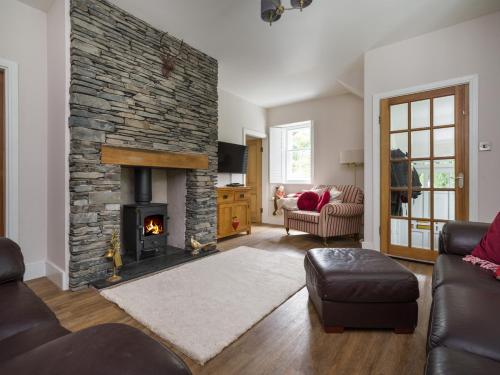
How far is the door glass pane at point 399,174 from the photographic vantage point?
3037 millimetres

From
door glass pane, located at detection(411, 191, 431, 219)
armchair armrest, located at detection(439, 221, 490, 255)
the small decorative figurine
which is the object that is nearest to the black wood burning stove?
the small decorative figurine

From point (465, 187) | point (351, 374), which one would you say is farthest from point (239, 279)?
point (465, 187)

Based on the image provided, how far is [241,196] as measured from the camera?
4.39 metres

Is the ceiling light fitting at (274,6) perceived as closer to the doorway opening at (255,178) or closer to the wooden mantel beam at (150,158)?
the wooden mantel beam at (150,158)

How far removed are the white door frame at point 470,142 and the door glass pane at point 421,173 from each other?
0.36m

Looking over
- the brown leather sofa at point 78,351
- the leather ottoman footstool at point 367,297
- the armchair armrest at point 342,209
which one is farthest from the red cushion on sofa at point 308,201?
the brown leather sofa at point 78,351

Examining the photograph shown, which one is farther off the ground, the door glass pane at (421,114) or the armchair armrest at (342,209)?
the door glass pane at (421,114)

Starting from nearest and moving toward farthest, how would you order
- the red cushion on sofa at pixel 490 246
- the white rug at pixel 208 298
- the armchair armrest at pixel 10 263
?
the armchair armrest at pixel 10 263
the red cushion on sofa at pixel 490 246
the white rug at pixel 208 298

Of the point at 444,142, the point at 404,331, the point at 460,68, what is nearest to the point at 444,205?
the point at 444,142

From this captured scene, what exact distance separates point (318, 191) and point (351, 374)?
3.58m

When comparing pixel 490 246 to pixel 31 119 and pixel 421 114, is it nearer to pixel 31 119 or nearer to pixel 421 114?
pixel 421 114

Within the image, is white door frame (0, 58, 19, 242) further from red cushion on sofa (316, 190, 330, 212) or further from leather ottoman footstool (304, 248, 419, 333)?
red cushion on sofa (316, 190, 330, 212)

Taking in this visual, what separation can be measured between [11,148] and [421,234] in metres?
4.31

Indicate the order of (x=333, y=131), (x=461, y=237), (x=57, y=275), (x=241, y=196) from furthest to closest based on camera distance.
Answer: (x=333, y=131) → (x=241, y=196) → (x=57, y=275) → (x=461, y=237)
